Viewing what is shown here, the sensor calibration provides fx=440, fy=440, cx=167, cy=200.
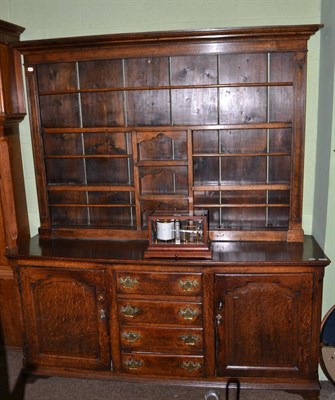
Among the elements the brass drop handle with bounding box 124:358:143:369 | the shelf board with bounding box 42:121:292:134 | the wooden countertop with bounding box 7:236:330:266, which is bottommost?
the brass drop handle with bounding box 124:358:143:369

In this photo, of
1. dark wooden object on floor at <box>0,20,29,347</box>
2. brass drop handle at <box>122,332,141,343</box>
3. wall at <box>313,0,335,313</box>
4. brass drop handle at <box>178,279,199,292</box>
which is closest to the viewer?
wall at <box>313,0,335,313</box>

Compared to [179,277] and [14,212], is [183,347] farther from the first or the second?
[14,212]

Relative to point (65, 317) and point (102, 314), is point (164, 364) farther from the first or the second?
point (65, 317)

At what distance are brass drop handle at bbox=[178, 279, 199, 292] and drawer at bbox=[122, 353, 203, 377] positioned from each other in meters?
0.41

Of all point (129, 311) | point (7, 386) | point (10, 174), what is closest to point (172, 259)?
point (129, 311)

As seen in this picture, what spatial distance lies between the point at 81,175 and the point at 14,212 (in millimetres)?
486

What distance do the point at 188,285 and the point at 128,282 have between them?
0.34 meters

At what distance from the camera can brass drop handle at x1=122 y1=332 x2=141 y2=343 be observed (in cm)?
252

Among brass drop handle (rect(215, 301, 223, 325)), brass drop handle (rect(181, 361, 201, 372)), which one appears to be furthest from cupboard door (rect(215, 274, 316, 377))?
brass drop handle (rect(181, 361, 201, 372))

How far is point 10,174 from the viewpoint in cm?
276

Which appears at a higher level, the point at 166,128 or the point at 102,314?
the point at 166,128

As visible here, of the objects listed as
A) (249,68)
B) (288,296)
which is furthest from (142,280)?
(249,68)

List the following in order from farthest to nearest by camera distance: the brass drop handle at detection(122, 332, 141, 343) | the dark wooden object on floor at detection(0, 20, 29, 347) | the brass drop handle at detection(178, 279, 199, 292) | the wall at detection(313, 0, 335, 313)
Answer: the dark wooden object on floor at detection(0, 20, 29, 347)
the brass drop handle at detection(122, 332, 141, 343)
the brass drop handle at detection(178, 279, 199, 292)
the wall at detection(313, 0, 335, 313)

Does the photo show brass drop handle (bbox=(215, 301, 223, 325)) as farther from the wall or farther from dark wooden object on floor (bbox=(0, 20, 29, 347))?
dark wooden object on floor (bbox=(0, 20, 29, 347))
